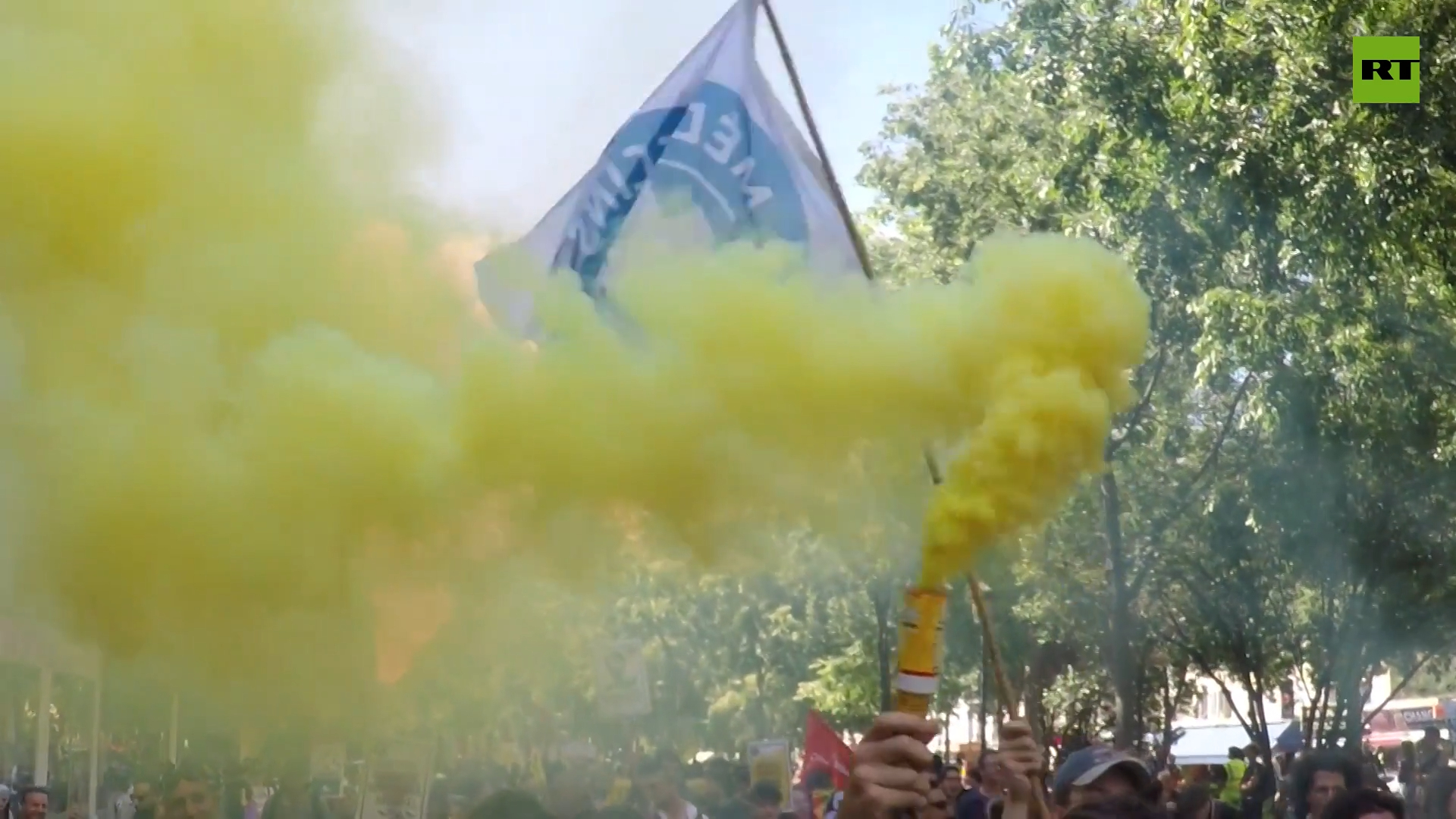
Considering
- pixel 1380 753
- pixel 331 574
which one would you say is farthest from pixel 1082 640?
pixel 331 574

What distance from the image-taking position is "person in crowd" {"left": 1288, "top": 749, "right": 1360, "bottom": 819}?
25.7 ft

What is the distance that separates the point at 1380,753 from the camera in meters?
34.4

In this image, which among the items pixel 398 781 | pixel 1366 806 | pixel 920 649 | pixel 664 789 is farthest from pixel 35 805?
pixel 920 649

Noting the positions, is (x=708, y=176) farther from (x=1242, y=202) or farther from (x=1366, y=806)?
(x=1242, y=202)

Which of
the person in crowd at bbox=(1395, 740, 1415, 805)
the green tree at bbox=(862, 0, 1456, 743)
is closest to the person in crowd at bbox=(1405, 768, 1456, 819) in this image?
the green tree at bbox=(862, 0, 1456, 743)

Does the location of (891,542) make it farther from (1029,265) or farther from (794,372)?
(1029,265)

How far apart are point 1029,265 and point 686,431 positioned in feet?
3.66

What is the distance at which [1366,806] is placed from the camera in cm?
536

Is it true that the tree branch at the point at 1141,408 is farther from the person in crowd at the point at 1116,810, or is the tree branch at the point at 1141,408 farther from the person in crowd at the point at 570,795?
the person in crowd at the point at 1116,810

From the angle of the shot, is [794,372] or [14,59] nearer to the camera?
[794,372]

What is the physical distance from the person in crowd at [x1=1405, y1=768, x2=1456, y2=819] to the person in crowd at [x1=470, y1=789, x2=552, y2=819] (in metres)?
4.51

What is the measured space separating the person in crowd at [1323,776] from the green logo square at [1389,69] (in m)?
5.02

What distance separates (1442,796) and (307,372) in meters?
5.70

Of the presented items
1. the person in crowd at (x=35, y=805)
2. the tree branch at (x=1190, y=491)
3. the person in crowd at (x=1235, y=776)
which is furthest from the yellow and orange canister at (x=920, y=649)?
the person in crowd at (x=1235, y=776)
